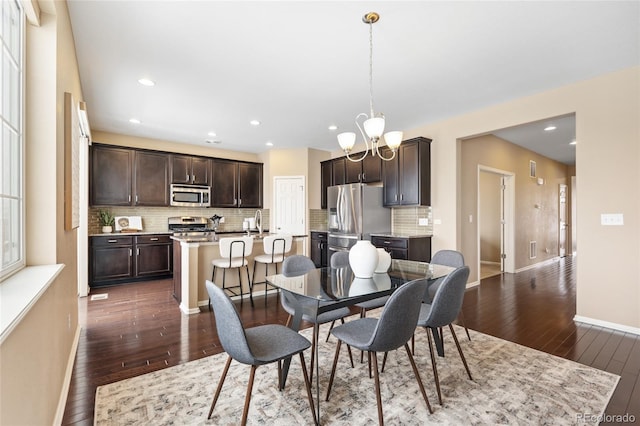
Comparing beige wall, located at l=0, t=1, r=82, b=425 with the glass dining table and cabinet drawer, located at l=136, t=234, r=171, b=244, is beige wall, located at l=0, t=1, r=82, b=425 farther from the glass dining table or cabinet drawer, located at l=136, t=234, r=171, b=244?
cabinet drawer, located at l=136, t=234, r=171, b=244

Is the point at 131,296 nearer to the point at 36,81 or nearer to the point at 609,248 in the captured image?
the point at 36,81

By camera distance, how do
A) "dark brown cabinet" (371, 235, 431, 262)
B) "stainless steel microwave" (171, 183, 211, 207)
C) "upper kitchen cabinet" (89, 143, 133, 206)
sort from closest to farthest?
"dark brown cabinet" (371, 235, 431, 262) → "upper kitchen cabinet" (89, 143, 133, 206) → "stainless steel microwave" (171, 183, 211, 207)

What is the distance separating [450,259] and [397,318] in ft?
5.22

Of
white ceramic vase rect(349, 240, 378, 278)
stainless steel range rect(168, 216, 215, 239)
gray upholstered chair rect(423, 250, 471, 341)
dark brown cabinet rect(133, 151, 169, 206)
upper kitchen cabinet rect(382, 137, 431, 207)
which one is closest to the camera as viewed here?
white ceramic vase rect(349, 240, 378, 278)

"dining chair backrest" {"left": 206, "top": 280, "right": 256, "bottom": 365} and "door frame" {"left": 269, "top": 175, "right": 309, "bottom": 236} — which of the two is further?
"door frame" {"left": 269, "top": 175, "right": 309, "bottom": 236}

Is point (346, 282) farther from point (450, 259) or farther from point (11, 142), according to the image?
point (11, 142)

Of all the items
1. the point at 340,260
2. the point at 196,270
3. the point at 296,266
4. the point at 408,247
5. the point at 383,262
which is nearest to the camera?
the point at 383,262

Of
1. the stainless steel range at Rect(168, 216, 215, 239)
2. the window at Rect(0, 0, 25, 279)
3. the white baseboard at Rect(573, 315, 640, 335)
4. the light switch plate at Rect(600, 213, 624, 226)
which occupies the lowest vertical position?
the white baseboard at Rect(573, 315, 640, 335)

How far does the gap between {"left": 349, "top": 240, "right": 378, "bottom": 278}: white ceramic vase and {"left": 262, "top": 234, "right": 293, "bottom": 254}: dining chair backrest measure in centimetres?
198

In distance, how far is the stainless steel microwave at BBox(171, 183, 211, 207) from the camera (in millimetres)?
5910

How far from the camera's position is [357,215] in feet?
17.3

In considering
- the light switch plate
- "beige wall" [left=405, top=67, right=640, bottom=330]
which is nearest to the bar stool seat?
"beige wall" [left=405, top=67, right=640, bottom=330]

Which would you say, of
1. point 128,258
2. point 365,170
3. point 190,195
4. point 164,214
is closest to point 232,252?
point 128,258

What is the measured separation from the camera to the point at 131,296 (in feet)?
14.5
